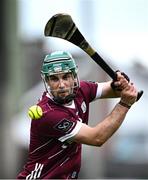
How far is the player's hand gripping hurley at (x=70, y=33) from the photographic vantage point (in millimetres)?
12383

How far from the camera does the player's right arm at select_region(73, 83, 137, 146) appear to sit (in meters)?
12.2

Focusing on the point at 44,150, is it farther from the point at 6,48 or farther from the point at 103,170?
the point at 6,48

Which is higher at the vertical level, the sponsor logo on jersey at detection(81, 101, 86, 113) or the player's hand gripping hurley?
the player's hand gripping hurley

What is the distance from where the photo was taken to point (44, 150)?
12.6m

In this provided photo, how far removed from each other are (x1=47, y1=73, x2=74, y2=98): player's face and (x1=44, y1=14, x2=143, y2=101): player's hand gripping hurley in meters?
0.27

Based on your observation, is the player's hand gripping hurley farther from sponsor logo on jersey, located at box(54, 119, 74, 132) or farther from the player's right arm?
sponsor logo on jersey, located at box(54, 119, 74, 132)

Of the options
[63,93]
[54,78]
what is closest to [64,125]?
[63,93]

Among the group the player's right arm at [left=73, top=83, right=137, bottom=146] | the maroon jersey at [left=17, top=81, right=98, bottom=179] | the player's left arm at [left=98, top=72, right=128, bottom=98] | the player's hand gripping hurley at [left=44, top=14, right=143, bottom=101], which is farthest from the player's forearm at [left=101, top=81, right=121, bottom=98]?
the player's right arm at [left=73, top=83, right=137, bottom=146]

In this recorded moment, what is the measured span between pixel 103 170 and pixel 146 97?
1.43 meters

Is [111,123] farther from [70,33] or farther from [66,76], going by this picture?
[70,33]

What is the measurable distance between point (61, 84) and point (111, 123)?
0.53 metres

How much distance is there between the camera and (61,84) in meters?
12.3

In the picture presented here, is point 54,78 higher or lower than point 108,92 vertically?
higher

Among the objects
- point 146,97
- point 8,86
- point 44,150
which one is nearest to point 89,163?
point 146,97
